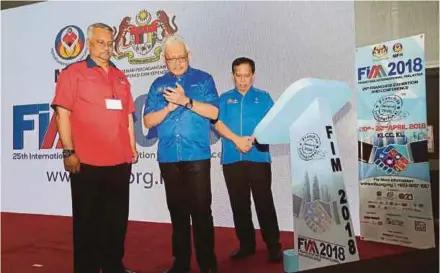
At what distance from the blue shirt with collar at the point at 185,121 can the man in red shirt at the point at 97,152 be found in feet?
0.45

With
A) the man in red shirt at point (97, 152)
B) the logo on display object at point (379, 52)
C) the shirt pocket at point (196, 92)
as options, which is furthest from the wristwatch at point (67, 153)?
the logo on display object at point (379, 52)

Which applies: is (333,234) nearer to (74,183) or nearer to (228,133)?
(228,133)

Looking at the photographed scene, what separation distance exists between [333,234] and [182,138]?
2.82ft

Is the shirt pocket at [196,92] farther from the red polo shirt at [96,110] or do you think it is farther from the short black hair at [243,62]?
the red polo shirt at [96,110]

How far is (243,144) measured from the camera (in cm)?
206

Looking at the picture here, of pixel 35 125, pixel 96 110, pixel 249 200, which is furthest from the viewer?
pixel 35 125

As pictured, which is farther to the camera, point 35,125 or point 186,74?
point 35,125

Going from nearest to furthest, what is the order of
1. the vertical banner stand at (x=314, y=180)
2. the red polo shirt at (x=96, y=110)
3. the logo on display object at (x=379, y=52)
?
the red polo shirt at (x=96, y=110) → the vertical banner stand at (x=314, y=180) → the logo on display object at (x=379, y=52)

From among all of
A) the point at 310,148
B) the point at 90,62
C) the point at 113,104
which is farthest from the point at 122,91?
the point at 310,148

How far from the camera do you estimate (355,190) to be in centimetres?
218

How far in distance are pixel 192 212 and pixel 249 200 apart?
0.92ft

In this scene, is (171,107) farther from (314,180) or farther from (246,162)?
(314,180)

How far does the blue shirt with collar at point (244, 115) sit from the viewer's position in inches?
80.9

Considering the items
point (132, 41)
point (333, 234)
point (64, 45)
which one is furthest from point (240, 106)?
point (64, 45)
